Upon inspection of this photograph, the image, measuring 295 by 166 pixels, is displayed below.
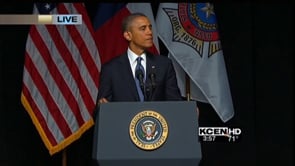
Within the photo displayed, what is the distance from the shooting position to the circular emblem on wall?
4168mm

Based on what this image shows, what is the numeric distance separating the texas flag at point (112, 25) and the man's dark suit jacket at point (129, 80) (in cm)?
234

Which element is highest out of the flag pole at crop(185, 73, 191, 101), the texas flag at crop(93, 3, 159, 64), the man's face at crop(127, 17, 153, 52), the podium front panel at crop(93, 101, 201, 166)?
the man's face at crop(127, 17, 153, 52)

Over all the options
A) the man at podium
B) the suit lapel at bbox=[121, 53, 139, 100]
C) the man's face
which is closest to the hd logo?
the man at podium

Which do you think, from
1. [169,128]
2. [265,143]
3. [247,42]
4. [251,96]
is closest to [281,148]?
[265,143]

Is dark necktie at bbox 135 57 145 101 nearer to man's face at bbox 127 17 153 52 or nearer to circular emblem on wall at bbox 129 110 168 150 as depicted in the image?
man's face at bbox 127 17 153 52

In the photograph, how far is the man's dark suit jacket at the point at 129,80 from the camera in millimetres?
4727

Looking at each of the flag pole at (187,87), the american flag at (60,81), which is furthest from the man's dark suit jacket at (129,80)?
the flag pole at (187,87)

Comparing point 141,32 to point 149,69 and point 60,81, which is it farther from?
point 60,81

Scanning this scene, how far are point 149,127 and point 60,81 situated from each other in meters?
3.12

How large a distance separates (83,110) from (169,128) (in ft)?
9.95

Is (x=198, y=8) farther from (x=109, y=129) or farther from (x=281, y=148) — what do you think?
(x=109, y=129)

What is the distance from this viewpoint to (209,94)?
7.25 meters

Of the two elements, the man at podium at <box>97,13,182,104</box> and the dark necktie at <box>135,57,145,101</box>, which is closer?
the dark necktie at <box>135,57,145,101</box>

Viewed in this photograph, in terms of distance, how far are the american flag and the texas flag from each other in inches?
5.2
